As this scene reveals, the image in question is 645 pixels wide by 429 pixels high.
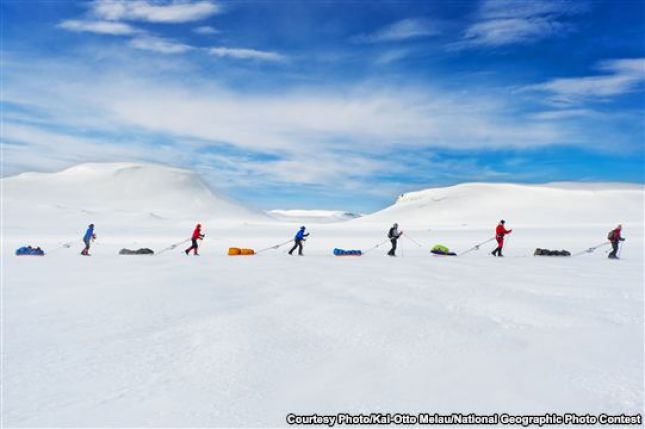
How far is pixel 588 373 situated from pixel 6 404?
6110mm

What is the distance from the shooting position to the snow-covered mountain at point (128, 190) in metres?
150

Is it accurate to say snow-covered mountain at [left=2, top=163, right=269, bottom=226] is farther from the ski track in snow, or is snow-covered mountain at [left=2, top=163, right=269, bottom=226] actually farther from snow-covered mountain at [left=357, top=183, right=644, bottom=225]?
the ski track in snow

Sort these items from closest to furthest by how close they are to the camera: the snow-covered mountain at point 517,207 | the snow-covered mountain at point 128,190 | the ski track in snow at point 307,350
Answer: the ski track in snow at point 307,350 < the snow-covered mountain at point 517,207 < the snow-covered mountain at point 128,190

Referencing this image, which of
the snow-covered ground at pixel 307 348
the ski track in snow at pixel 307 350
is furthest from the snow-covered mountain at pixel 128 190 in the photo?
the ski track in snow at pixel 307 350

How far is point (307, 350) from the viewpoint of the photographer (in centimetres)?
604

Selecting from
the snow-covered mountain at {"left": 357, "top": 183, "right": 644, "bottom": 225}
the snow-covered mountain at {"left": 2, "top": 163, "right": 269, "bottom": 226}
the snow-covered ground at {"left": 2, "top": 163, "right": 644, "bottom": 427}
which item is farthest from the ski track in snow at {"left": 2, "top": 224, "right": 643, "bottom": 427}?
the snow-covered mountain at {"left": 2, "top": 163, "right": 269, "bottom": 226}

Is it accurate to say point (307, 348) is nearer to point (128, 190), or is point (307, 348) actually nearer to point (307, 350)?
point (307, 350)

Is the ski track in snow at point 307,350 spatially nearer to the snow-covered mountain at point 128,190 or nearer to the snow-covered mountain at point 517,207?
the snow-covered mountain at point 517,207

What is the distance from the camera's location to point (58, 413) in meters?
4.32

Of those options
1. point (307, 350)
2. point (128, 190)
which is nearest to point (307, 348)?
point (307, 350)

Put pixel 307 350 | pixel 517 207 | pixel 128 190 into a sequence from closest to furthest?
pixel 307 350
pixel 517 207
pixel 128 190

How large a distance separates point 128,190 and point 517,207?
432ft

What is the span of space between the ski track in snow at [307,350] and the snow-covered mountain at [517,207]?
230ft

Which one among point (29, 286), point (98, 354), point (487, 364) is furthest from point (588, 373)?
point (29, 286)
